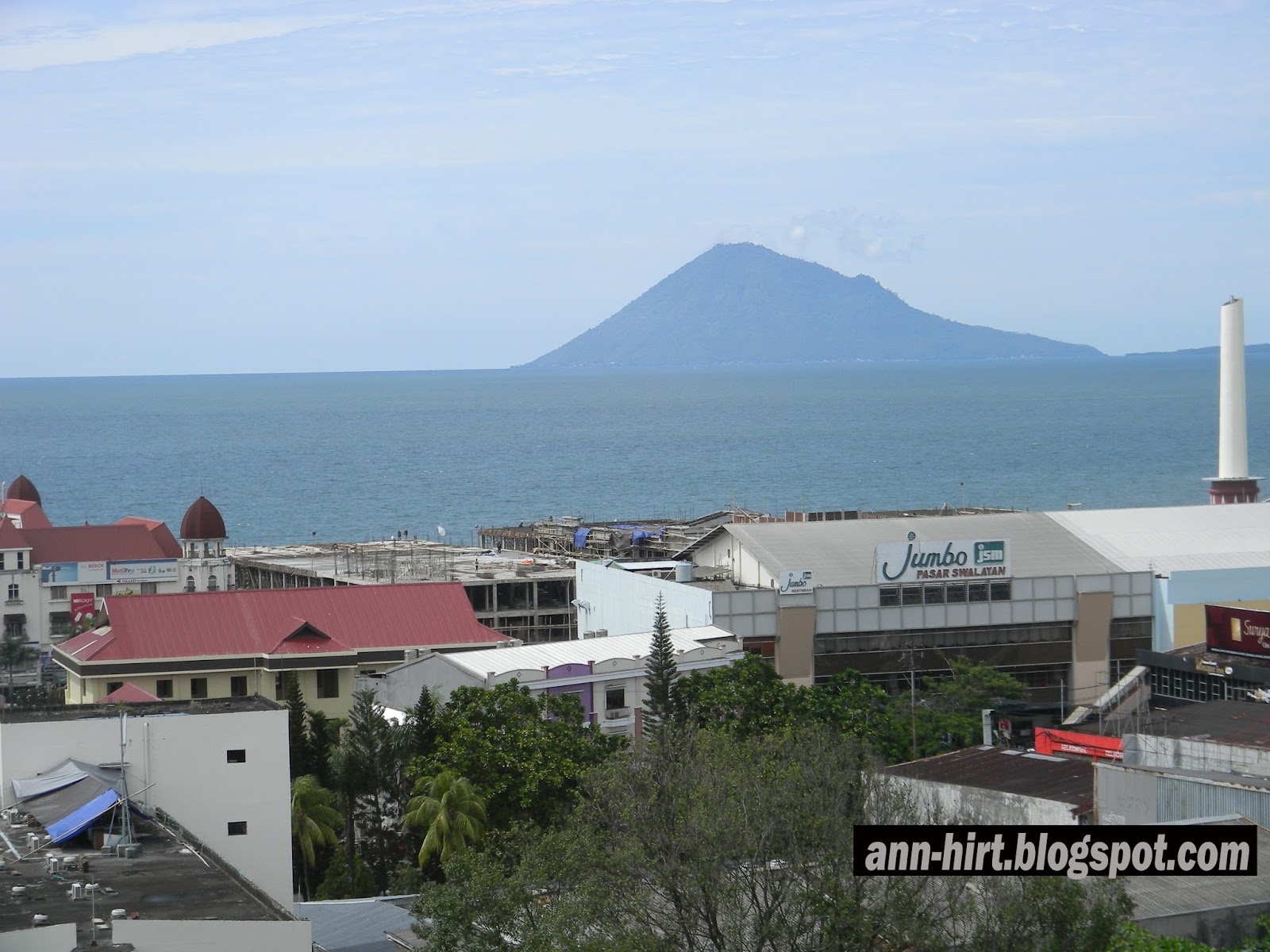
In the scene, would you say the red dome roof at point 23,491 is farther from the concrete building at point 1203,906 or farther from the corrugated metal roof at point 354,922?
the concrete building at point 1203,906

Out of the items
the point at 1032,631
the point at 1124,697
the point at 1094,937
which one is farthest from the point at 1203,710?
the point at 1094,937

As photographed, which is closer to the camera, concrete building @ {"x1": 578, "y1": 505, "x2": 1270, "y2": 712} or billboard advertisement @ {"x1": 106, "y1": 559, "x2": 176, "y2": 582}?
concrete building @ {"x1": 578, "y1": 505, "x2": 1270, "y2": 712}

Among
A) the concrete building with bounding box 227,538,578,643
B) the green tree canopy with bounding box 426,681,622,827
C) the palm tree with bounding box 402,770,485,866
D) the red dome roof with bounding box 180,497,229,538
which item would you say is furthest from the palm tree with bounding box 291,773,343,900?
the red dome roof with bounding box 180,497,229,538

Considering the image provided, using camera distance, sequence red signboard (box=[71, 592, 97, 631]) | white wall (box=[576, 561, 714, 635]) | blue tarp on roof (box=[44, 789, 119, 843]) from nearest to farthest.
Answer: blue tarp on roof (box=[44, 789, 119, 843])
white wall (box=[576, 561, 714, 635])
red signboard (box=[71, 592, 97, 631])

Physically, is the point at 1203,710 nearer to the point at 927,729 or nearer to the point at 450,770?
the point at 927,729

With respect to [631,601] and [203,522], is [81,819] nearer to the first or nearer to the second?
[631,601]

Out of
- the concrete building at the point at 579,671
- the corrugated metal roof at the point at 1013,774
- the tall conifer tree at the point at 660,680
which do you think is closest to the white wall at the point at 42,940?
the corrugated metal roof at the point at 1013,774

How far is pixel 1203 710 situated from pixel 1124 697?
951 cm

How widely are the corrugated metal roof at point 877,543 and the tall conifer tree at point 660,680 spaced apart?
14104 millimetres

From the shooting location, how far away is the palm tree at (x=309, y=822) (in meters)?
→ 44.5

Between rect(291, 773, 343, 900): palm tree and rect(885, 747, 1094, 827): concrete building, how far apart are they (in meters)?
14.4

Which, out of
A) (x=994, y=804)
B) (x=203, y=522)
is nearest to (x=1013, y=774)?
(x=994, y=804)

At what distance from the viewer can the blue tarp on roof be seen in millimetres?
34594

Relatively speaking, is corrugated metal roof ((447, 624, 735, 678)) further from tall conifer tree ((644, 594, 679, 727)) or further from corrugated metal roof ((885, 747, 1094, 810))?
corrugated metal roof ((885, 747, 1094, 810))
